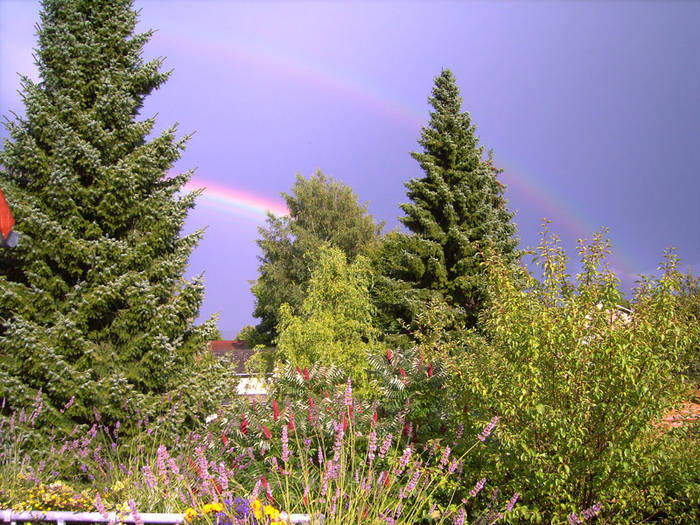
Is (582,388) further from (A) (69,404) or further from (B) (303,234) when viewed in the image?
(B) (303,234)

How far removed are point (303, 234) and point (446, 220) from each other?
16.0 meters

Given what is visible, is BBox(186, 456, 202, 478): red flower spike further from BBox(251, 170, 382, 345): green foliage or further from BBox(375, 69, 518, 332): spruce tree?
BBox(251, 170, 382, 345): green foliage

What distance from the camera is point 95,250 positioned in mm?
9117

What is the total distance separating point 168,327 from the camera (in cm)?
944

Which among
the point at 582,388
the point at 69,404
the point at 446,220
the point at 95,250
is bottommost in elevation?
the point at 69,404

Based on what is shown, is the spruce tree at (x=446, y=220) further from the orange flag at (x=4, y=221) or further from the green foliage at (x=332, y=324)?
the orange flag at (x=4, y=221)

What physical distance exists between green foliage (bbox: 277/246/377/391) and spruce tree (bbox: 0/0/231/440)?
452 cm

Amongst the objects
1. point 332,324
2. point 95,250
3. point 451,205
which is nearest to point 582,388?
point 95,250

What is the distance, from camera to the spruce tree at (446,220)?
2206 cm

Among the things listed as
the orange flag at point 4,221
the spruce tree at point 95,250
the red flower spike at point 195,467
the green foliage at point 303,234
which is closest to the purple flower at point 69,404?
the spruce tree at point 95,250

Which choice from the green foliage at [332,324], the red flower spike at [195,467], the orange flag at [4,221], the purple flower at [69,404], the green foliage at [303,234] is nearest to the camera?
the orange flag at [4,221]

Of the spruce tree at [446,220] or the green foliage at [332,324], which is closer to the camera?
the green foliage at [332,324]

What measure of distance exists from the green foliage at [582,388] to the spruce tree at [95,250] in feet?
19.3

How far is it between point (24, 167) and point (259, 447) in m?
8.33
